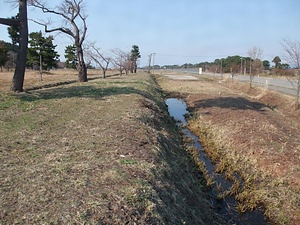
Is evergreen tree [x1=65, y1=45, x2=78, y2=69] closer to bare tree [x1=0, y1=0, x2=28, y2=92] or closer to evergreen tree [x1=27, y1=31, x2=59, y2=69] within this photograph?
evergreen tree [x1=27, y1=31, x2=59, y2=69]

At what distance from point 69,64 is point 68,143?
5938 centimetres

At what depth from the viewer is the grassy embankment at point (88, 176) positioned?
3.17 metres

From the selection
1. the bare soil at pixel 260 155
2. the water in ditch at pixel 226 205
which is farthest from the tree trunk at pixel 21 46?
the water in ditch at pixel 226 205

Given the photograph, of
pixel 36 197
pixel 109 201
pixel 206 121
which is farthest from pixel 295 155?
pixel 36 197

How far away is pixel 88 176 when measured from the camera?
4051 millimetres

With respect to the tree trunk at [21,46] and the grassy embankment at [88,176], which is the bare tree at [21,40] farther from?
the grassy embankment at [88,176]

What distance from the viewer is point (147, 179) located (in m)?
4.24

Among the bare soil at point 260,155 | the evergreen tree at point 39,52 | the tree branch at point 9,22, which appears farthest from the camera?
the evergreen tree at point 39,52

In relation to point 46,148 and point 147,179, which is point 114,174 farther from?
point 46,148

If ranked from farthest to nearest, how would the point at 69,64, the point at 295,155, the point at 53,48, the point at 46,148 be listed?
the point at 69,64 < the point at 53,48 < the point at 295,155 < the point at 46,148

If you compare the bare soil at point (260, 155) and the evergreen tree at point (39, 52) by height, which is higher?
the evergreen tree at point (39, 52)

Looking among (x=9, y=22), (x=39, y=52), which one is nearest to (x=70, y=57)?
(x=39, y=52)

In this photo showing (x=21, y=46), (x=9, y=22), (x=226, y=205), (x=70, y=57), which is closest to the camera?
(x=226, y=205)

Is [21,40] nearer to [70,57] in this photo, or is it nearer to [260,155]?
[260,155]
